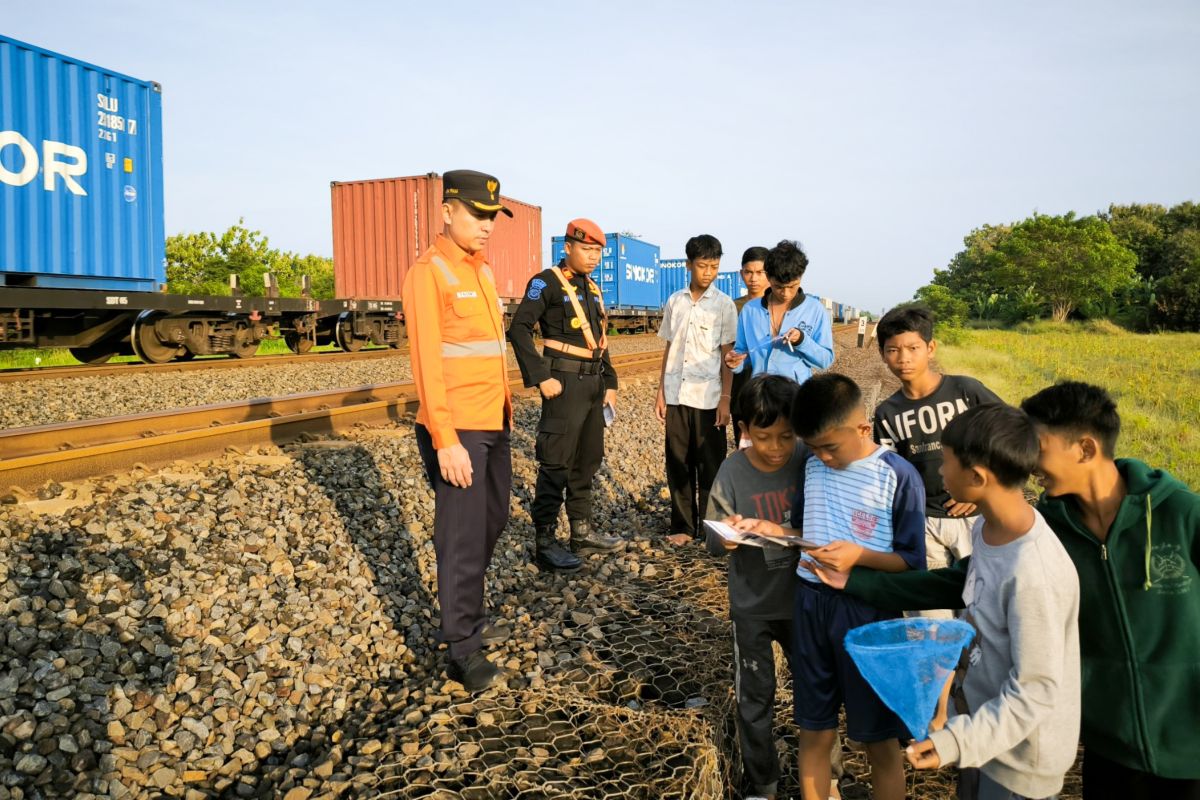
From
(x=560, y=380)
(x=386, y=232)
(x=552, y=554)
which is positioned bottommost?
(x=552, y=554)

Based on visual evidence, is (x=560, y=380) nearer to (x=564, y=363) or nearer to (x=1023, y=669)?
(x=564, y=363)

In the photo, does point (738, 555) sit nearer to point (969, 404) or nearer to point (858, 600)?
point (858, 600)

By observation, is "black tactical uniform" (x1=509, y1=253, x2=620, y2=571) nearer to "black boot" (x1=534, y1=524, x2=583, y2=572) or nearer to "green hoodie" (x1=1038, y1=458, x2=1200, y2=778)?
"black boot" (x1=534, y1=524, x2=583, y2=572)

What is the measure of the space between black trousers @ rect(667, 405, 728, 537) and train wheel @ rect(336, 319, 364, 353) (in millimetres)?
11456

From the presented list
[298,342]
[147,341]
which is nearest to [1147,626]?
[147,341]

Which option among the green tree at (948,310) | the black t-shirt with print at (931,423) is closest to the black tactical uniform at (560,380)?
the black t-shirt with print at (931,423)

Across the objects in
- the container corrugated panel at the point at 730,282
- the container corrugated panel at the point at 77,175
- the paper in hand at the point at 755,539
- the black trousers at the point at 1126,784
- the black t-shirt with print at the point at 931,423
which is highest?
the container corrugated panel at the point at 730,282

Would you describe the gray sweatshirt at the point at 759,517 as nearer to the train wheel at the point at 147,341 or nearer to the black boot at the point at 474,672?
the black boot at the point at 474,672

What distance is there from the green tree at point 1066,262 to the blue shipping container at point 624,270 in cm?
3028

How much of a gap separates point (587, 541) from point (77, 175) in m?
9.49

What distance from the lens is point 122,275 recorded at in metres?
10.7

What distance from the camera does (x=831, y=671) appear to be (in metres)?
2.13

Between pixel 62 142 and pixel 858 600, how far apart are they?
11.6 metres

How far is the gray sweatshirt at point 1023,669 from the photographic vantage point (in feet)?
5.05
